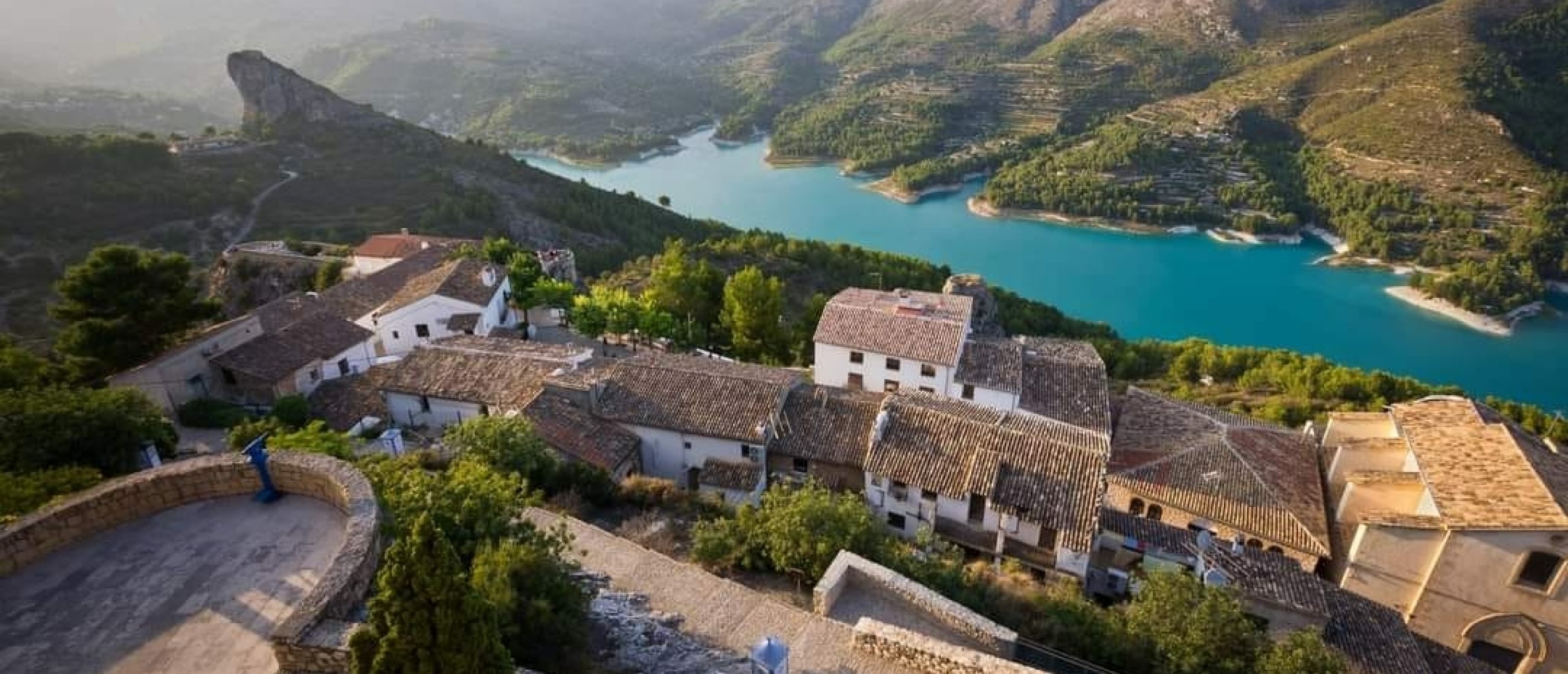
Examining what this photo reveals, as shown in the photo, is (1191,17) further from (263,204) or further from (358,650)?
(358,650)

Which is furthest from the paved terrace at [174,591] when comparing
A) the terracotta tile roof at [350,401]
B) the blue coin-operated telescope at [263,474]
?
the terracotta tile roof at [350,401]

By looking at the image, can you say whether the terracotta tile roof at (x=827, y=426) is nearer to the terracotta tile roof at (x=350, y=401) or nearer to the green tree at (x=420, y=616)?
the terracotta tile roof at (x=350, y=401)

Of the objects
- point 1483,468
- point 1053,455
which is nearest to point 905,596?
point 1053,455

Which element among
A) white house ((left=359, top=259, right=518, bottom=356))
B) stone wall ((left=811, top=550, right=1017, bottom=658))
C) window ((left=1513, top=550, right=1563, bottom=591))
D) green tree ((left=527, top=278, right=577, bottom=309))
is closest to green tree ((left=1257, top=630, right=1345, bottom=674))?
stone wall ((left=811, top=550, right=1017, bottom=658))

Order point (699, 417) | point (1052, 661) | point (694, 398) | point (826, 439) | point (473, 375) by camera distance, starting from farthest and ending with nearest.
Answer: point (473, 375), point (694, 398), point (699, 417), point (826, 439), point (1052, 661)

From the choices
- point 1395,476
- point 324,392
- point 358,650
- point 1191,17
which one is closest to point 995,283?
point 1395,476

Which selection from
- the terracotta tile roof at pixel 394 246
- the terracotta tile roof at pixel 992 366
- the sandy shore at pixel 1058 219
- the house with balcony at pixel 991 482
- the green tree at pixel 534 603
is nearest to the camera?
the green tree at pixel 534 603

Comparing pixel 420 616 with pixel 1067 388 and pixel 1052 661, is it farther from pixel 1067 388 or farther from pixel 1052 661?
pixel 1067 388
